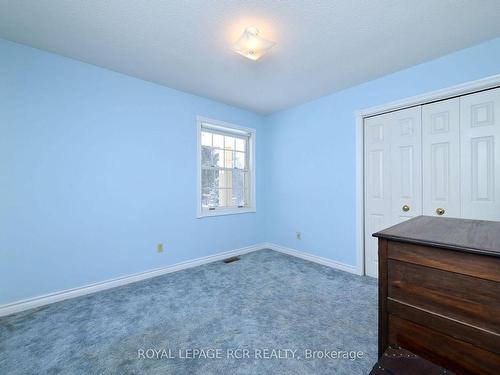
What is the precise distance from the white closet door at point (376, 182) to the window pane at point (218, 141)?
7.23 ft

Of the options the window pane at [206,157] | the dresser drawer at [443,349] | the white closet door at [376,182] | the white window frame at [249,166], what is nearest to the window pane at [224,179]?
the window pane at [206,157]

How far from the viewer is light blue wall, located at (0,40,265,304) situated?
7.14 ft

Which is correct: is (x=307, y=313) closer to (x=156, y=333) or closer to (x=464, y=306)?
(x=156, y=333)

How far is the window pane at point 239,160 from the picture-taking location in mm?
4090

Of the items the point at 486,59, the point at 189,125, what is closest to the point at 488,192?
the point at 486,59

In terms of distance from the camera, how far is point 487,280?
833 mm

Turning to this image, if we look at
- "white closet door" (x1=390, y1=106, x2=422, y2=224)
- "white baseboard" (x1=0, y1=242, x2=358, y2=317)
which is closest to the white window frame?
"white baseboard" (x1=0, y1=242, x2=358, y2=317)

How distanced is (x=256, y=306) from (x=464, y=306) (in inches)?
68.4

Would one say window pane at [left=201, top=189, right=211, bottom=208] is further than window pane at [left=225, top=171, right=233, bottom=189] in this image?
No

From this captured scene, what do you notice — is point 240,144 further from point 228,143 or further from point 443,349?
point 443,349

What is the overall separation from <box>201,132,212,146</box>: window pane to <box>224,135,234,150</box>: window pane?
0.31 meters

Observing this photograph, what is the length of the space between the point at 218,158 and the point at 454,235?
3.23 m

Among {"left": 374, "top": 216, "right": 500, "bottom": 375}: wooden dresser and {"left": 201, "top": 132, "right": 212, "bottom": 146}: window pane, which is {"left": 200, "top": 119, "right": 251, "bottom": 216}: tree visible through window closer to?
{"left": 201, "top": 132, "right": 212, "bottom": 146}: window pane

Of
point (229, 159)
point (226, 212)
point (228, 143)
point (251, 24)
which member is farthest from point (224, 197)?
point (251, 24)
